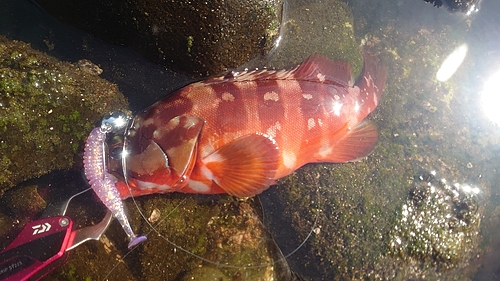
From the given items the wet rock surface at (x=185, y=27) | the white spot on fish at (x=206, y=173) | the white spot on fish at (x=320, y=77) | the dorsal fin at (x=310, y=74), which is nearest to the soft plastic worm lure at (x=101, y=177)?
the white spot on fish at (x=206, y=173)

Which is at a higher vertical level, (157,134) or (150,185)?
(157,134)

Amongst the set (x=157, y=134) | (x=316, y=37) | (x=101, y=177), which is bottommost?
(x=101, y=177)

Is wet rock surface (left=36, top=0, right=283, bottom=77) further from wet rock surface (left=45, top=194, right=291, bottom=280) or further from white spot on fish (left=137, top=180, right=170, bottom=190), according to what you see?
wet rock surface (left=45, top=194, right=291, bottom=280)

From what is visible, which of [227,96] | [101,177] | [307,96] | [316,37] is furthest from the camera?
[316,37]

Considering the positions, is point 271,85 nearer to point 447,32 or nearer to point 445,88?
point 445,88

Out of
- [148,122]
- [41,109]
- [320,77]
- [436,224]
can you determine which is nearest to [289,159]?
[320,77]

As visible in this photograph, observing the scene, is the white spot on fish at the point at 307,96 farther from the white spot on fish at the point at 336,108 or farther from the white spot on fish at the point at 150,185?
the white spot on fish at the point at 150,185

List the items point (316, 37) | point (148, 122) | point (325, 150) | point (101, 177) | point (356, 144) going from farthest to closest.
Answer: point (316, 37)
point (356, 144)
point (325, 150)
point (148, 122)
point (101, 177)

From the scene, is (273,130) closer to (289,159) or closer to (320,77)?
(289,159)
